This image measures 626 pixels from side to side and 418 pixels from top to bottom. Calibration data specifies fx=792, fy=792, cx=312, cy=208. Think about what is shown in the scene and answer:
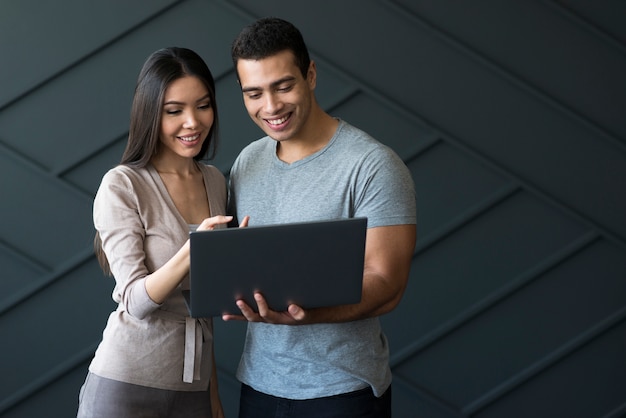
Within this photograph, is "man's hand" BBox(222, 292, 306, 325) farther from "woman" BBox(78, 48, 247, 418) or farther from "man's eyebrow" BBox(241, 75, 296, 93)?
"man's eyebrow" BBox(241, 75, 296, 93)

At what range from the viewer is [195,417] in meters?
1.62

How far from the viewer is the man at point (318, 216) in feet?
5.06

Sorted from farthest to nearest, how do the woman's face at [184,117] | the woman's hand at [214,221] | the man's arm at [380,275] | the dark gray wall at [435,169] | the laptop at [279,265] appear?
1. the dark gray wall at [435,169]
2. the woman's face at [184,117]
3. the man's arm at [380,275]
4. the woman's hand at [214,221]
5. the laptop at [279,265]

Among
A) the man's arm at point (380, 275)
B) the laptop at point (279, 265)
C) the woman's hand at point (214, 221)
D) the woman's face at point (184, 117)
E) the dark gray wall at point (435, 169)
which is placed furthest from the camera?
the dark gray wall at point (435, 169)

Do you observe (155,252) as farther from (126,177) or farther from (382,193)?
(382,193)

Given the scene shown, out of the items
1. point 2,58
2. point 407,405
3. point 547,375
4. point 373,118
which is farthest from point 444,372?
point 2,58

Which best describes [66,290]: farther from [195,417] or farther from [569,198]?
[569,198]

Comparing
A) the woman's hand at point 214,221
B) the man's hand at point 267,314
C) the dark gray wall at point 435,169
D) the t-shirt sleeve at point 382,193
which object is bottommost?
the dark gray wall at point 435,169

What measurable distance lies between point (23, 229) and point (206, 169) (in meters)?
1.05

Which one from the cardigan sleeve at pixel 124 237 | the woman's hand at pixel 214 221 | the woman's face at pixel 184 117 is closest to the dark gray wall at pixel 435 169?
the woman's face at pixel 184 117

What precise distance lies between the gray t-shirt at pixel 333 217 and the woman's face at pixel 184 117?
19cm

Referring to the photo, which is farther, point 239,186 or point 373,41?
point 373,41

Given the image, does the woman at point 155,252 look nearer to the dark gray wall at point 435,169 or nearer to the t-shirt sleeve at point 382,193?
the t-shirt sleeve at point 382,193

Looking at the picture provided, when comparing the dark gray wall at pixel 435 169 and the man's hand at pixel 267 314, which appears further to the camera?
the dark gray wall at pixel 435 169
